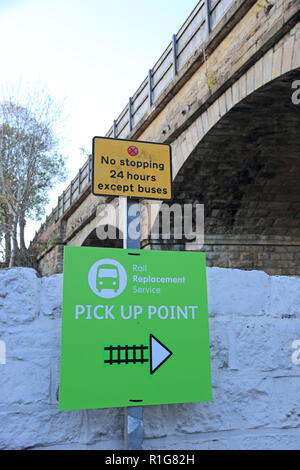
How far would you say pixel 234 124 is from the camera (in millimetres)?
8203

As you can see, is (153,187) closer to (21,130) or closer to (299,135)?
(299,135)

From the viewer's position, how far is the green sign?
5.96ft

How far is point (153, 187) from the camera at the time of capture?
7.12 ft

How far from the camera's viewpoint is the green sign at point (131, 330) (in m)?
1.82

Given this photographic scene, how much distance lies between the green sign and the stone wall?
0.37 ft

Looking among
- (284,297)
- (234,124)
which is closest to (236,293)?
(284,297)

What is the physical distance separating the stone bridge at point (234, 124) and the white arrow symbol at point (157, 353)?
529 cm

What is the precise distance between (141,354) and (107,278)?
33cm

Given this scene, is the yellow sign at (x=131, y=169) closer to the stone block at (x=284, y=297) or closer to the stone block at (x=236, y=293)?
the stone block at (x=236, y=293)

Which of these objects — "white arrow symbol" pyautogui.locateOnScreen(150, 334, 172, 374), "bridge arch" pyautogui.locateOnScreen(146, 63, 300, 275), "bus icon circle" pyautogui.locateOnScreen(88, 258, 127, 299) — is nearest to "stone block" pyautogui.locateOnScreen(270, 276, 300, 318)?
"white arrow symbol" pyautogui.locateOnScreen(150, 334, 172, 374)

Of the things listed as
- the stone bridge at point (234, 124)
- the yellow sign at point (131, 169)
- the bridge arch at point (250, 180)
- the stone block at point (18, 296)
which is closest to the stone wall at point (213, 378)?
the stone block at point (18, 296)

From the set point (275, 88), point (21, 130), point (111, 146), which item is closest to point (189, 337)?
point (111, 146)

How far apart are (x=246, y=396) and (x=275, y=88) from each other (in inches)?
230

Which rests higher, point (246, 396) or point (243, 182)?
point (243, 182)
